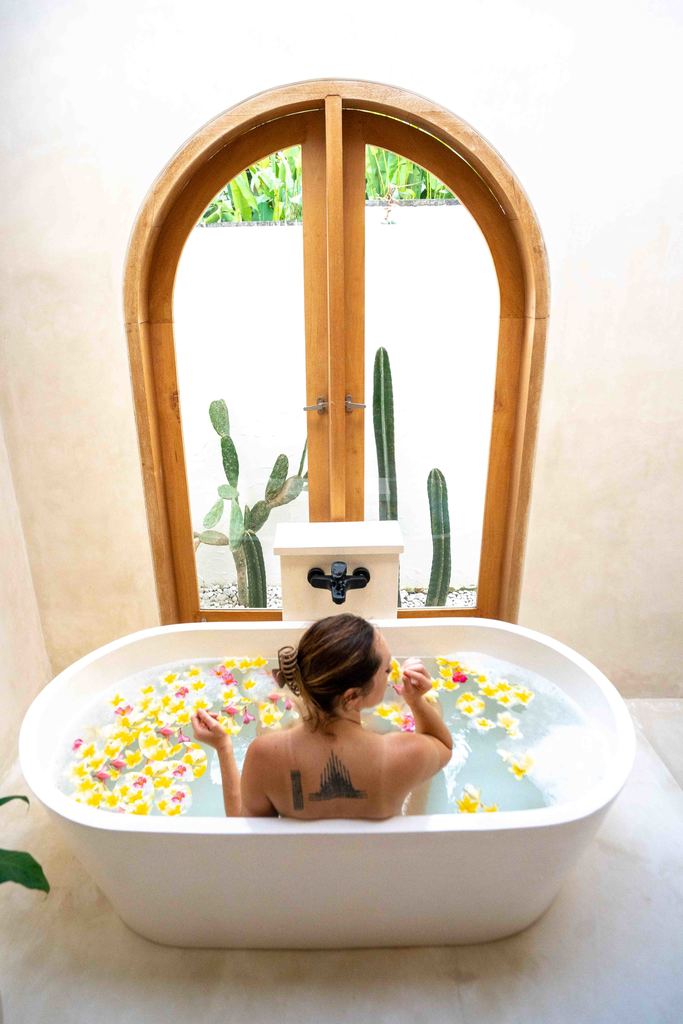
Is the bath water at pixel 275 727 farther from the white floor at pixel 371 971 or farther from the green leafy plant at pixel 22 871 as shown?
the green leafy plant at pixel 22 871

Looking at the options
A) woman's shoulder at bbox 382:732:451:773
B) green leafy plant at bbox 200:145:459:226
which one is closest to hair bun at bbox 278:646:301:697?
woman's shoulder at bbox 382:732:451:773

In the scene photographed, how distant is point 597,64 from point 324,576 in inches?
69.7

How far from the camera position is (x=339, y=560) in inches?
87.6

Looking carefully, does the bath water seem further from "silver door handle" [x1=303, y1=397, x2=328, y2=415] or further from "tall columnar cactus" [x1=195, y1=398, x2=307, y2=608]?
"silver door handle" [x1=303, y1=397, x2=328, y2=415]

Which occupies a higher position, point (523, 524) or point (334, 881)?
point (523, 524)

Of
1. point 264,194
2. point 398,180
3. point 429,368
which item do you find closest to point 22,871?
point 429,368

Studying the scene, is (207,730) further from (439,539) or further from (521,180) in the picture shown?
(521,180)

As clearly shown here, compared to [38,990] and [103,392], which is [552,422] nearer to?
[103,392]

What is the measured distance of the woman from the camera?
1331mm

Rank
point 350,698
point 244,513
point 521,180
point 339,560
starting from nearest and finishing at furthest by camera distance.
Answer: point 350,698, point 521,180, point 339,560, point 244,513

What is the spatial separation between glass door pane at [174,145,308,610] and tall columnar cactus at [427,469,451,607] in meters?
0.50

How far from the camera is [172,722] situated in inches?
77.9

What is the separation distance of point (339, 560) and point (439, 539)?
1.66 feet

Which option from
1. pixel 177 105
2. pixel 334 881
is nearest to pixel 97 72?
pixel 177 105
